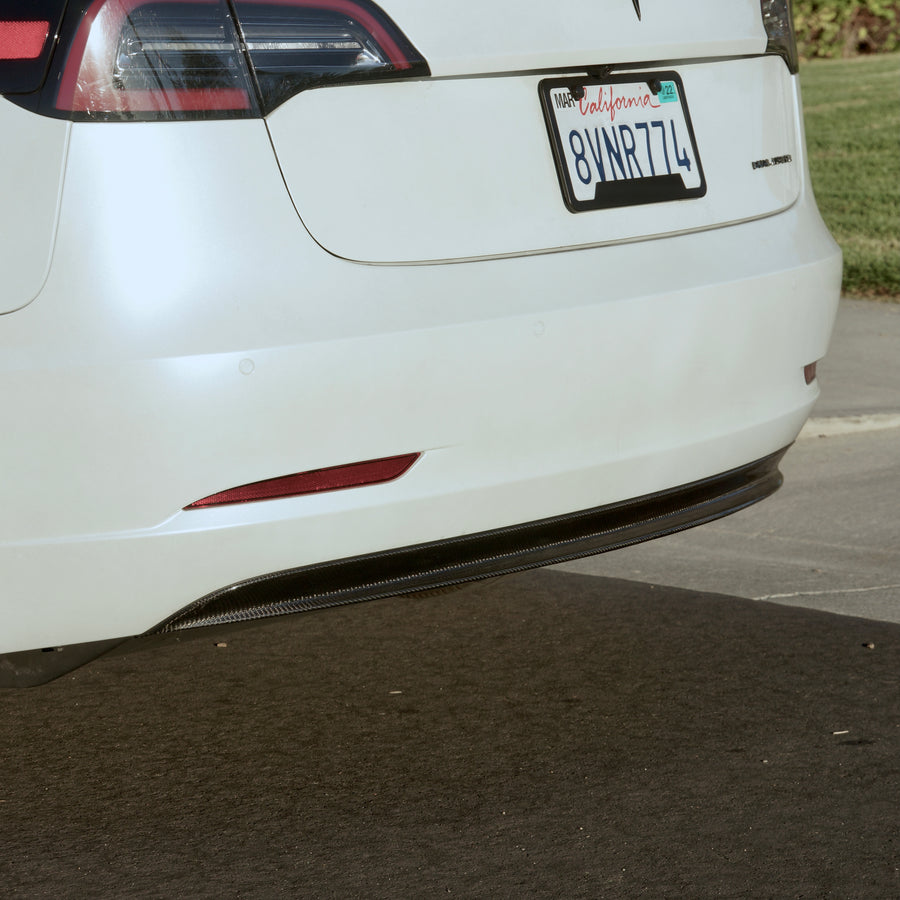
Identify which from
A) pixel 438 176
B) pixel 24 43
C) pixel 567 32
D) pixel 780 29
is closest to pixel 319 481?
pixel 438 176

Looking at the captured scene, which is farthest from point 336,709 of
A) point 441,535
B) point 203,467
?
point 203,467

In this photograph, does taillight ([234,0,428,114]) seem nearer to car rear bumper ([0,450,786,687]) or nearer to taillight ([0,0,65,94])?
taillight ([0,0,65,94])

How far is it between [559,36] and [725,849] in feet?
4.88

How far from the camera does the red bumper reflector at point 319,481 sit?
265cm

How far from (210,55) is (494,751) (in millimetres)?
1510

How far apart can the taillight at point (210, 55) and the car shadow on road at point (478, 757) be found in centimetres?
90

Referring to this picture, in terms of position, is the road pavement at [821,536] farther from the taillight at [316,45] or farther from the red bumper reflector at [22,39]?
the red bumper reflector at [22,39]

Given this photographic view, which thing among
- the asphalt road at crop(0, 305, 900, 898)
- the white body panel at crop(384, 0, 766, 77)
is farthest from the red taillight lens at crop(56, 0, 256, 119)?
the asphalt road at crop(0, 305, 900, 898)

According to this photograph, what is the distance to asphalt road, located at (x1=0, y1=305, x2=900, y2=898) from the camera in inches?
110

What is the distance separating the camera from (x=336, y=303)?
2.69 meters

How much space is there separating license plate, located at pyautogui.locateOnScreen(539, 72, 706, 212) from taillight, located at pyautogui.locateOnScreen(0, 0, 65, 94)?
2.97 ft

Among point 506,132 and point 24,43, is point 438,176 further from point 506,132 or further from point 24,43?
point 24,43

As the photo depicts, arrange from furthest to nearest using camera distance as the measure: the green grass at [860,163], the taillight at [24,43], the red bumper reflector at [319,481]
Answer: the green grass at [860,163]
the red bumper reflector at [319,481]
the taillight at [24,43]

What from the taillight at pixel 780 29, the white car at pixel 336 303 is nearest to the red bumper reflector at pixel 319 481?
the white car at pixel 336 303
